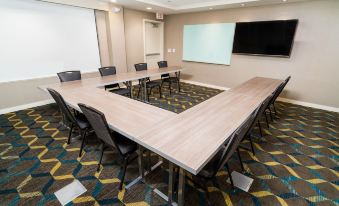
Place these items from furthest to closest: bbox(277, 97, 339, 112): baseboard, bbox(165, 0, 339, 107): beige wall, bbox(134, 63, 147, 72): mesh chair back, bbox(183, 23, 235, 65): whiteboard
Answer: bbox(183, 23, 235, 65): whiteboard → bbox(134, 63, 147, 72): mesh chair back → bbox(277, 97, 339, 112): baseboard → bbox(165, 0, 339, 107): beige wall

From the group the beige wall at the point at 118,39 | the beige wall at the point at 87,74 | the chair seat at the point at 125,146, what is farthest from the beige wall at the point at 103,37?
the chair seat at the point at 125,146

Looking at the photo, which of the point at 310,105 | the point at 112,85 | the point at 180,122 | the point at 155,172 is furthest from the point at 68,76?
the point at 310,105

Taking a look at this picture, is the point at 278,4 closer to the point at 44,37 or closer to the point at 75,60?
the point at 75,60

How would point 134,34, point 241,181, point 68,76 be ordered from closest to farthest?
point 241,181 → point 68,76 → point 134,34

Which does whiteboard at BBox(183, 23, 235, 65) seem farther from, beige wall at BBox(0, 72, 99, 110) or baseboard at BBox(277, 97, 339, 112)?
beige wall at BBox(0, 72, 99, 110)

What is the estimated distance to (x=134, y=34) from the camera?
5695mm

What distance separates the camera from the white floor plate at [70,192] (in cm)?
174

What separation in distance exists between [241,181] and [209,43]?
4610 mm

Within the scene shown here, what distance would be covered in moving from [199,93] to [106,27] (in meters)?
3.33

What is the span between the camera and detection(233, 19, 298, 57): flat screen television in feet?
13.7

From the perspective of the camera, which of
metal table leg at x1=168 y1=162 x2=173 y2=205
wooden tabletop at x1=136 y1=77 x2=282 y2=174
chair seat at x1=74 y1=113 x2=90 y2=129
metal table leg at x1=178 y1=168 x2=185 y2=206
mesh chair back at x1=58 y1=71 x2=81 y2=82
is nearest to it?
wooden tabletop at x1=136 y1=77 x2=282 y2=174

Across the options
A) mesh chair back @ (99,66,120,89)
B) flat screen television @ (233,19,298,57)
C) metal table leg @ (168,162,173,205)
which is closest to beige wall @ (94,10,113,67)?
mesh chair back @ (99,66,120,89)

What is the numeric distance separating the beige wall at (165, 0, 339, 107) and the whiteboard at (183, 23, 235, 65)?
0.74ft

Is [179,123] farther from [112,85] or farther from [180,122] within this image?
[112,85]
